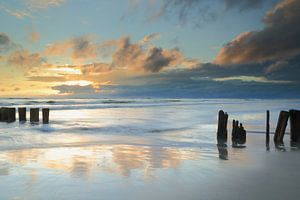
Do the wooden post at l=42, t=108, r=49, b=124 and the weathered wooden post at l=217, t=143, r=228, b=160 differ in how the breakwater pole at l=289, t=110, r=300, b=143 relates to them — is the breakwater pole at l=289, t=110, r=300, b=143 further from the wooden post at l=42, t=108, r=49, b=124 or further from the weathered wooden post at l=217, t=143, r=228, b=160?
the wooden post at l=42, t=108, r=49, b=124

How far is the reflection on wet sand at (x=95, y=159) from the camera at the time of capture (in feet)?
25.9

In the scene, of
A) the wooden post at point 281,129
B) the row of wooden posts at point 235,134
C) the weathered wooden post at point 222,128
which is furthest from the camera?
the weathered wooden post at point 222,128

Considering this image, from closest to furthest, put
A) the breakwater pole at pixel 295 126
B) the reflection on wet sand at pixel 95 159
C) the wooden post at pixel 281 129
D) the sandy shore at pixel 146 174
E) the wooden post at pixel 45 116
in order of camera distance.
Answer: the sandy shore at pixel 146 174, the reflection on wet sand at pixel 95 159, the wooden post at pixel 281 129, the breakwater pole at pixel 295 126, the wooden post at pixel 45 116

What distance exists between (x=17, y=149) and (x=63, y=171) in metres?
4.63

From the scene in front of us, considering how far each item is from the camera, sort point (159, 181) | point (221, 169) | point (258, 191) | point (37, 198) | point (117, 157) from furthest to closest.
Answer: point (117, 157) < point (221, 169) < point (159, 181) < point (258, 191) < point (37, 198)

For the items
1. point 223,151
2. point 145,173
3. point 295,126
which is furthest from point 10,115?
point 295,126

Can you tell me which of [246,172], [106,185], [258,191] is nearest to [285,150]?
[246,172]

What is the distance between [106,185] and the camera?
6.52 metres

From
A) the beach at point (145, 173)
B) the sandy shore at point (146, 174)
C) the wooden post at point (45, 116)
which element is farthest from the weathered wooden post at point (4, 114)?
the sandy shore at point (146, 174)

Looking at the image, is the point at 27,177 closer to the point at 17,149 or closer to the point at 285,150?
the point at 17,149

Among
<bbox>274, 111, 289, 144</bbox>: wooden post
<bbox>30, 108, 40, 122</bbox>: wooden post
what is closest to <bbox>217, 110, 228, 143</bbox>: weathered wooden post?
<bbox>274, 111, 289, 144</bbox>: wooden post

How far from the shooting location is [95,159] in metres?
9.24

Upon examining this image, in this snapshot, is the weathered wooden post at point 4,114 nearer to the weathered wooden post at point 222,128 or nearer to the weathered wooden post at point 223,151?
the weathered wooden post at point 222,128

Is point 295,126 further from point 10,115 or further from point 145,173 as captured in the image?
point 10,115
